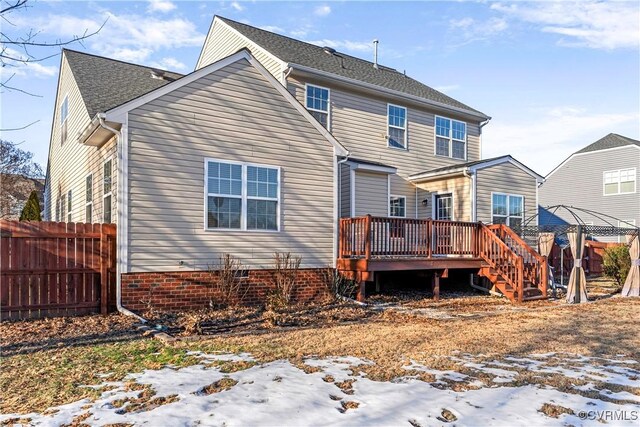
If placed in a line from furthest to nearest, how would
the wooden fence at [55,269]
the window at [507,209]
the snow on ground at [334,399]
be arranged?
the window at [507,209] → the wooden fence at [55,269] → the snow on ground at [334,399]

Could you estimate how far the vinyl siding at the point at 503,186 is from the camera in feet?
46.3

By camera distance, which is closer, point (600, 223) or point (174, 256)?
point (174, 256)

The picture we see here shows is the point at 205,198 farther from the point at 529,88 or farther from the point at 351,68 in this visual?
the point at 529,88

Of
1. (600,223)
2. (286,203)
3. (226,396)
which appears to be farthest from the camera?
(600,223)

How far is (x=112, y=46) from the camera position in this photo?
797cm

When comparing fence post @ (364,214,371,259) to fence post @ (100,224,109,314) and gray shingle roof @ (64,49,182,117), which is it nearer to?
fence post @ (100,224,109,314)

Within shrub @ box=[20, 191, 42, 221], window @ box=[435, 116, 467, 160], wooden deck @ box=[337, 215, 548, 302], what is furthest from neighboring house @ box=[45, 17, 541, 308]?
shrub @ box=[20, 191, 42, 221]

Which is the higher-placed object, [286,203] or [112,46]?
[112,46]

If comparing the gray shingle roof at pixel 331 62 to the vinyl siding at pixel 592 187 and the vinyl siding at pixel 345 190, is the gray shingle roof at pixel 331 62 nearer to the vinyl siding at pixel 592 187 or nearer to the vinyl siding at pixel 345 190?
the vinyl siding at pixel 345 190

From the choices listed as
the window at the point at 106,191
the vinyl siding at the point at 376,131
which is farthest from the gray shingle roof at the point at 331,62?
the window at the point at 106,191

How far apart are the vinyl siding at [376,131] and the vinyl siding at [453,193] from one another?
37 centimetres

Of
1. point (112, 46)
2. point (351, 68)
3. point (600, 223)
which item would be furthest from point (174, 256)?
point (600, 223)

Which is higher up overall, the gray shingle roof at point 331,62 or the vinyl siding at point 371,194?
the gray shingle roof at point 331,62

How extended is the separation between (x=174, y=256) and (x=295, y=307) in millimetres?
2685
